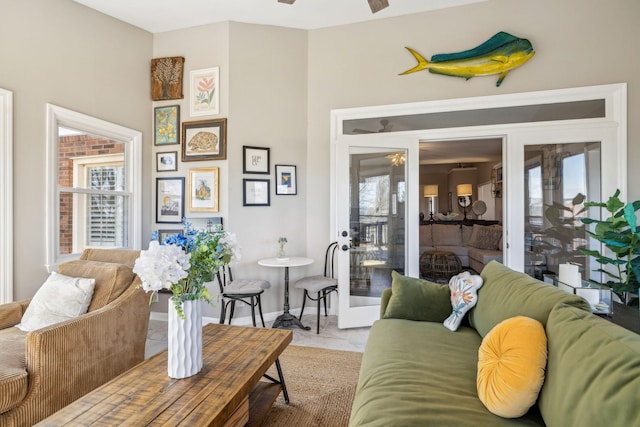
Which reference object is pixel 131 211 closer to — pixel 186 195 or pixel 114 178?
pixel 114 178

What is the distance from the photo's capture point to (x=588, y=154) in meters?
3.21

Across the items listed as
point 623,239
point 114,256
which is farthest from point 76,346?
point 623,239

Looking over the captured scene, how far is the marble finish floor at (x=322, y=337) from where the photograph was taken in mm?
2985

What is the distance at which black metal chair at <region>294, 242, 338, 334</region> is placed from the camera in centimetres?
332

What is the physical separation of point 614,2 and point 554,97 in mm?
1022

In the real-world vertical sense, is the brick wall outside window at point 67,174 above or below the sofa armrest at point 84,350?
above

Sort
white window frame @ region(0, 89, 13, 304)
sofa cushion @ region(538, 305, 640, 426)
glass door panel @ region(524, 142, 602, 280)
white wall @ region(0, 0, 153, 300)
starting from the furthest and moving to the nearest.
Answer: glass door panel @ region(524, 142, 602, 280) → white wall @ region(0, 0, 153, 300) → white window frame @ region(0, 89, 13, 304) → sofa cushion @ region(538, 305, 640, 426)

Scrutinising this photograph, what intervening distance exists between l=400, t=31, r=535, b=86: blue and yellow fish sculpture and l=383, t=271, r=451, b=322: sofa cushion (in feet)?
7.94

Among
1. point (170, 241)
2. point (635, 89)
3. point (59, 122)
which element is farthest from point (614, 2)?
point (59, 122)

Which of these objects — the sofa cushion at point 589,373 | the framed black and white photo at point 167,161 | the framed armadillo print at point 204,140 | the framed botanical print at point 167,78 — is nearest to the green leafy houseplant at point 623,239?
the sofa cushion at point 589,373

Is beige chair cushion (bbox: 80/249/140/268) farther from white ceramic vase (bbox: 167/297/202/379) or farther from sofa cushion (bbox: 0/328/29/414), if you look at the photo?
→ white ceramic vase (bbox: 167/297/202/379)

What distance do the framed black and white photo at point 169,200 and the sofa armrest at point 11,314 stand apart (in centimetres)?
170

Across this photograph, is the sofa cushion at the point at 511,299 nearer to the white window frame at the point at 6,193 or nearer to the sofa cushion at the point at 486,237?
the white window frame at the point at 6,193

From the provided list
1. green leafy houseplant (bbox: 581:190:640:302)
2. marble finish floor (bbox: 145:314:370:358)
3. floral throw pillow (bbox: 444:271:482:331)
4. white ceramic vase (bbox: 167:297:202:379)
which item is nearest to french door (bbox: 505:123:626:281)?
green leafy houseplant (bbox: 581:190:640:302)
